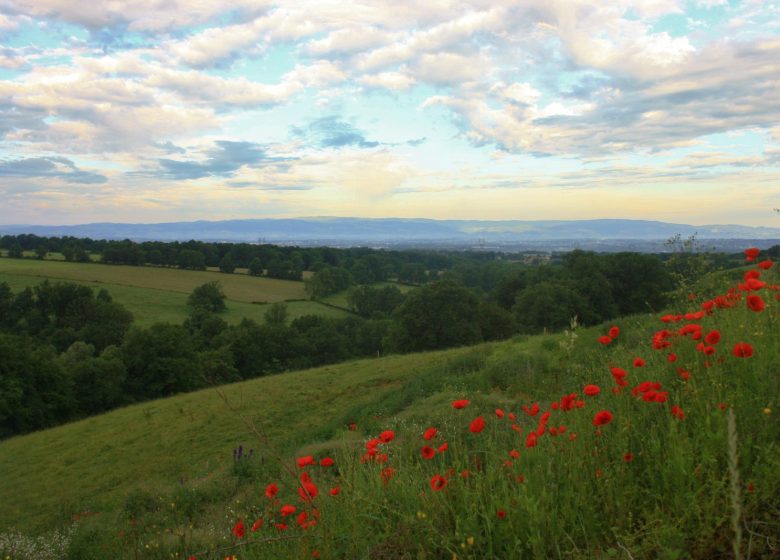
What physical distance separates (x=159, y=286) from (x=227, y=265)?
1996 centimetres

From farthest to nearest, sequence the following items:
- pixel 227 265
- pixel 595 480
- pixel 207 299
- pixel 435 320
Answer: pixel 227 265, pixel 207 299, pixel 435 320, pixel 595 480

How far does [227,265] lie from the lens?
87.5 m

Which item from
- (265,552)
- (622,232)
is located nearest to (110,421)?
(265,552)

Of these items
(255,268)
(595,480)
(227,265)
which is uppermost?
(595,480)

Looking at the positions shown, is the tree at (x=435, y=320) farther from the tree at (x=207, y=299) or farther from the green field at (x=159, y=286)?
the tree at (x=207, y=299)

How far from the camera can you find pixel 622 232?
613 ft

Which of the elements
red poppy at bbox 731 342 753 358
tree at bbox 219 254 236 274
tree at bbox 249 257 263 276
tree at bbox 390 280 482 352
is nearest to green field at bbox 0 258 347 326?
tree at bbox 249 257 263 276

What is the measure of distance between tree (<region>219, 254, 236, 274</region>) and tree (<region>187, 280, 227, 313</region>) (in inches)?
914

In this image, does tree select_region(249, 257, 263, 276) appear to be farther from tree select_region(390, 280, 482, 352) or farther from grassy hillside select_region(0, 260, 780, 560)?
grassy hillside select_region(0, 260, 780, 560)

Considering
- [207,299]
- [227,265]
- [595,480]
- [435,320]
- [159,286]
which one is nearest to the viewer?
[595,480]

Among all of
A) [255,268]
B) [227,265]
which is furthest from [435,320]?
[227,265]

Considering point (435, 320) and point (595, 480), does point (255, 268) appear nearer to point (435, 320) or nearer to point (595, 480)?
point (435, 320)

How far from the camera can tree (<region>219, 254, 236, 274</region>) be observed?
87306mm

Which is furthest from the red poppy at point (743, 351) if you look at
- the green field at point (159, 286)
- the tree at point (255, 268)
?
the tree at point (255, 268)
